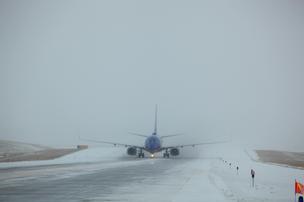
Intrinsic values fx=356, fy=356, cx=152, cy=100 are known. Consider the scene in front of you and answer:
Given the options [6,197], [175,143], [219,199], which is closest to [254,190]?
[219,199]

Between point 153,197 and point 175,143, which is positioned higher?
point 175,143

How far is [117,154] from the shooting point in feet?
285

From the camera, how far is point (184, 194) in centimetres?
2273

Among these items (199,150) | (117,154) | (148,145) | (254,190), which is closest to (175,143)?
(199,150)

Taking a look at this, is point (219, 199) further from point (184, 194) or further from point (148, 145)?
point (148, 145)

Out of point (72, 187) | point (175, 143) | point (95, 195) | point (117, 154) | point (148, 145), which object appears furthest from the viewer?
point (175, 143)

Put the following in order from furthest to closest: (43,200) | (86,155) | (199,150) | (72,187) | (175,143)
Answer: (175,143) → (199,150) → (86,155) → (72,187) → (43,200)

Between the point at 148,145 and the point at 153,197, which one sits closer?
the point at 153,197

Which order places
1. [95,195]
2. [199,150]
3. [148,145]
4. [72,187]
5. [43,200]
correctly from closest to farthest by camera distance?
[43,200], [95,195], [72,187], [148,145], [199,150]

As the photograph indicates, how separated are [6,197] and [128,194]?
23.8ft

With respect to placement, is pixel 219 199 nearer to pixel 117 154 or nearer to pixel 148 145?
pixel 148 145

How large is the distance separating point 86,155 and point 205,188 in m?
58.4

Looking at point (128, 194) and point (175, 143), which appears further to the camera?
point (175, 143)

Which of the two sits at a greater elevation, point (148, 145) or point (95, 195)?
point (148, 145)
